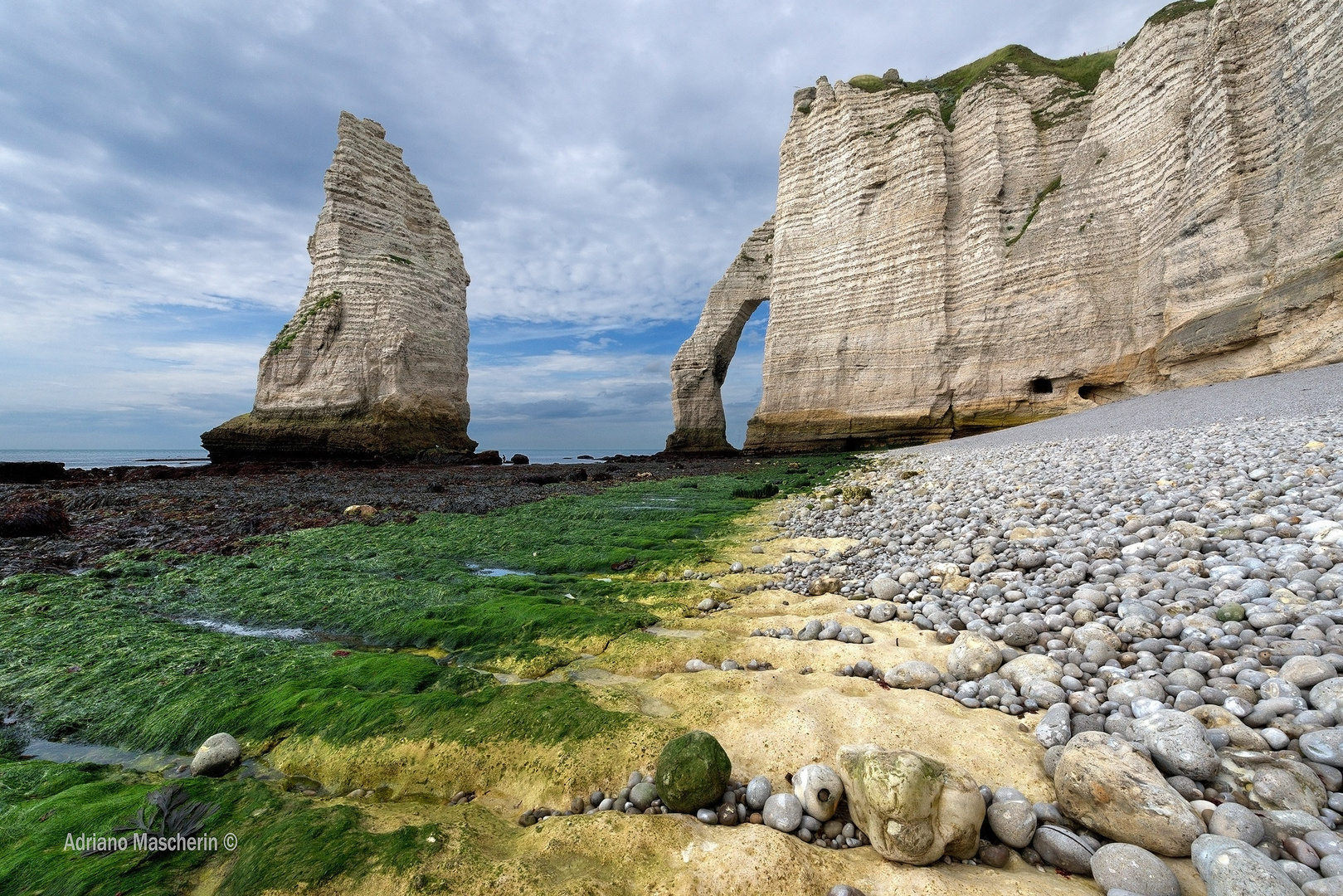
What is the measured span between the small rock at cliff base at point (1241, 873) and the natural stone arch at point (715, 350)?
38744 mm

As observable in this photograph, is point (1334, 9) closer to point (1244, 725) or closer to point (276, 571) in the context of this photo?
point (1244, 725)

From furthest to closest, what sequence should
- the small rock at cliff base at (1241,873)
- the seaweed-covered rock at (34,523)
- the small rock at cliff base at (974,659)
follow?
the seaweed-covered rock at (34,523), the small rock at cliff base at (974,659), the small rock at cliff base at (1241,873)

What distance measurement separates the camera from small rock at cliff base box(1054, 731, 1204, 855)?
1813 millimetres

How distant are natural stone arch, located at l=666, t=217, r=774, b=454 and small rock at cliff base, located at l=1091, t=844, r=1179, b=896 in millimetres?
38633

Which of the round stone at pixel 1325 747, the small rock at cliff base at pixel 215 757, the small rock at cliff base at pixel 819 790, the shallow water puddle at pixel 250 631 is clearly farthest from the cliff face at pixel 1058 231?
the shallow water puddle at pixel 250 631

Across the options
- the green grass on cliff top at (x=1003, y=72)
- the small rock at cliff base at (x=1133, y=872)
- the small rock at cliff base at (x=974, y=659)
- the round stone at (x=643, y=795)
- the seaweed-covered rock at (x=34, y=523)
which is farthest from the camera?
the green grass on cliff top at (x=1003, y=72)

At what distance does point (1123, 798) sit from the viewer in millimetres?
1884

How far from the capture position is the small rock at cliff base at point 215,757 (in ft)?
9.78

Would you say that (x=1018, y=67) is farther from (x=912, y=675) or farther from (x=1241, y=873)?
(x=1241, y=873)

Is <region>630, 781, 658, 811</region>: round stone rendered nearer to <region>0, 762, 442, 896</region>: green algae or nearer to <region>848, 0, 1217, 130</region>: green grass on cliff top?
<region>0, 762, 442, 896</region>: green algae

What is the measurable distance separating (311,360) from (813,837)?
37.6 m

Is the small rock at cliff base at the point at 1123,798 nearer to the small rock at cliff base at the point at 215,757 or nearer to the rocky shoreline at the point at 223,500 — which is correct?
the small rock at cliff base at the point at 215,757

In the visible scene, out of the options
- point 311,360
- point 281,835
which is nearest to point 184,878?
point 281,835

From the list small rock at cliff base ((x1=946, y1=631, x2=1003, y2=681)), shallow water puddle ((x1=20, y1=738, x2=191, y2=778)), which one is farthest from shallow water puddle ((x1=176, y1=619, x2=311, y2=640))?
small rock at cliff base ((x1=946, y1=631, x2=1003, y2=681))
